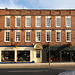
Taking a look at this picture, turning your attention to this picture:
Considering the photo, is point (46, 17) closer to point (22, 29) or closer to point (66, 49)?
point (22, 29)

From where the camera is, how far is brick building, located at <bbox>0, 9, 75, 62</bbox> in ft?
74.0

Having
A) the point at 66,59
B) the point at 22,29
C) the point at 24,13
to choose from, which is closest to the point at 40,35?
the point at 22,29

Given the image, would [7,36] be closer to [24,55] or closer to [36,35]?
[24,55]

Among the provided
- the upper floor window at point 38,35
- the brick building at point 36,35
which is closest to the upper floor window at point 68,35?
the brick building at point 36,35

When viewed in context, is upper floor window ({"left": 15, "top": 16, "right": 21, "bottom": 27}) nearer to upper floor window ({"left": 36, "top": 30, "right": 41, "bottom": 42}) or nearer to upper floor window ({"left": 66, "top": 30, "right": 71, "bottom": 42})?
upper floor window ({"left": 36, "top": 30, "right": 41, "bottom": 42})

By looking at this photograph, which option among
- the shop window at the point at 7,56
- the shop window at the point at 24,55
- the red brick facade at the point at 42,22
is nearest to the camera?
the shop window at the point at 7,56

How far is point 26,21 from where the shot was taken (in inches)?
915

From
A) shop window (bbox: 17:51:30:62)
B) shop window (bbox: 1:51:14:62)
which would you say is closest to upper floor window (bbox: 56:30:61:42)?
shop window (bbox: 17:51:30:62)

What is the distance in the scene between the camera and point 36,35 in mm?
22938

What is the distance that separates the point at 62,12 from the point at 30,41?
840cm

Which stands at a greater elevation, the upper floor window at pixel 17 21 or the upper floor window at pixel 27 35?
the upper floor window at pixel 17 21

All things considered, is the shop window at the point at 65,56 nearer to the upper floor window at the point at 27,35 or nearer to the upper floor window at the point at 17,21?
the upper floor window at the point at 27,35

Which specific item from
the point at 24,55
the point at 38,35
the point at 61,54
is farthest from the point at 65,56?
the point at 24,55

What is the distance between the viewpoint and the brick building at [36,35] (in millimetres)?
22547
